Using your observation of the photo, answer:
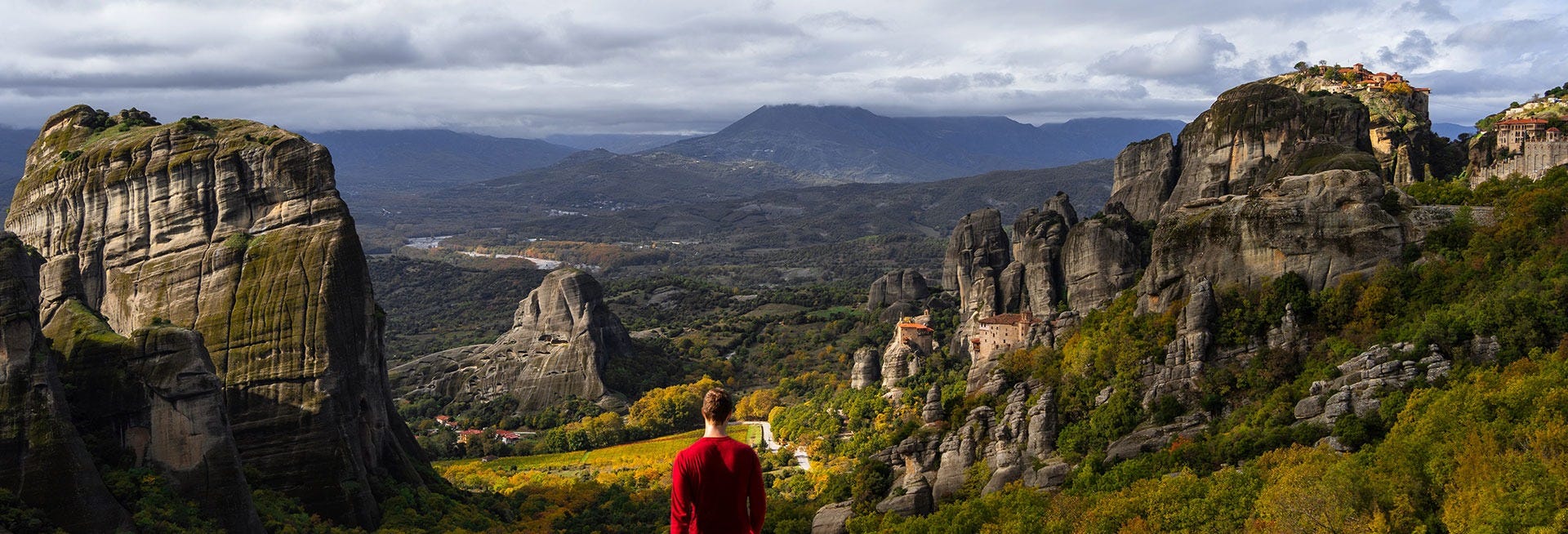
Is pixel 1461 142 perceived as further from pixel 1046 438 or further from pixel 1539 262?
pixel 1046 438

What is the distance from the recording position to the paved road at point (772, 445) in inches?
3120

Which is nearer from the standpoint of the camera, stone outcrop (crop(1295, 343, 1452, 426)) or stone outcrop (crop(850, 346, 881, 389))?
stone outcrop (crop(1295, 343, 1452, 426))

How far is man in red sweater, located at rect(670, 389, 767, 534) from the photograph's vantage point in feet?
49.5

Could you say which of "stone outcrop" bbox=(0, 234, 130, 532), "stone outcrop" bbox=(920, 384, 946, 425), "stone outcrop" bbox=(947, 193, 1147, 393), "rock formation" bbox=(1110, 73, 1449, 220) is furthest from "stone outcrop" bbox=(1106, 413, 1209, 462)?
"stone outcrop" bbox=(0, 234, 130, 532)

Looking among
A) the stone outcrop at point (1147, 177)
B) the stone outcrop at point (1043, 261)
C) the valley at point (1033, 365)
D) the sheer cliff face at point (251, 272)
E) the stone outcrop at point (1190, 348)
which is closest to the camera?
the valley at point (1033, 365)

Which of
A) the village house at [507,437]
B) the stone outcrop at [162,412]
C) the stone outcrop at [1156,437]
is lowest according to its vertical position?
the village house at [507,437]

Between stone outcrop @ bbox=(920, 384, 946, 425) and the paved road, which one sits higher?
stone outcrop @ bbox=(920, 384, 946, 425)

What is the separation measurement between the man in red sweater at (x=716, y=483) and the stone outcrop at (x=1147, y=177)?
242 feet

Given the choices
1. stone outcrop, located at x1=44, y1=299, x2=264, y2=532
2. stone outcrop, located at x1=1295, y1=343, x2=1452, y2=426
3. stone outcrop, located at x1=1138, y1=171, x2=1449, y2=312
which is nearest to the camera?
stone outcrop, located at x1=1295, y1=343, x2=1452, y2=426

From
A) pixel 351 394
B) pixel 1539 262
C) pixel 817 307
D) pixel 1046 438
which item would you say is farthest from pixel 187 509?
pixel 817 307

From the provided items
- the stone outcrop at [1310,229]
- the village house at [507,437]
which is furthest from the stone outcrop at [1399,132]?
the village house at [507,437]

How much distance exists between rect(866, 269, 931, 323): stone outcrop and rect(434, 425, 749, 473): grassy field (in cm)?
2581

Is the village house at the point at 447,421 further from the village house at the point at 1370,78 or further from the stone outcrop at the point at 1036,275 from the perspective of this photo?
the village house at the point at 1370,78

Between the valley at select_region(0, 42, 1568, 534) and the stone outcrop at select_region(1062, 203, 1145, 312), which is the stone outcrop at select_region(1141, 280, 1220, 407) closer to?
the valley at select_region(0, 42, 1568, 534)
